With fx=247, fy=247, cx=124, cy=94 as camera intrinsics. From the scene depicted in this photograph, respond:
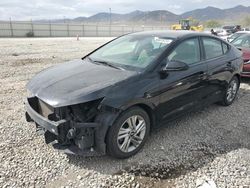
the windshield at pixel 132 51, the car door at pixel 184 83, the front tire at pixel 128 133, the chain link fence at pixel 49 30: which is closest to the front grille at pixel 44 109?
the front tire at pixel 128 133

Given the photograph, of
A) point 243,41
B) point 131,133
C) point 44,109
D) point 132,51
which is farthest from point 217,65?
point 243,41

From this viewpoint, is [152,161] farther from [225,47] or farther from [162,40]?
[225,47]

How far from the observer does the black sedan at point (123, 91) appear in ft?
9.57

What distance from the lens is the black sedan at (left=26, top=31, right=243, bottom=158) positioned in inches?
115

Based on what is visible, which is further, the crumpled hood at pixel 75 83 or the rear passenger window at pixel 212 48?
the rear passenger window at pixel 212 48

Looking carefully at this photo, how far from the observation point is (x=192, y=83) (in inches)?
156

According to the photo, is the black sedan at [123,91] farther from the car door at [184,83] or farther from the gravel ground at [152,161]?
the gravel ground at [152,161]

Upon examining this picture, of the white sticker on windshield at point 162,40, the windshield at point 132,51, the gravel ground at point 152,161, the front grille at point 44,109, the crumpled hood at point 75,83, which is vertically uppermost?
the white sticker on windshield at point 162,40

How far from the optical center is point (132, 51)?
400 cm

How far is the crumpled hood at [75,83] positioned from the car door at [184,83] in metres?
0.62

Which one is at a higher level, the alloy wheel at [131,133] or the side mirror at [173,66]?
the side mirror at [173,66]

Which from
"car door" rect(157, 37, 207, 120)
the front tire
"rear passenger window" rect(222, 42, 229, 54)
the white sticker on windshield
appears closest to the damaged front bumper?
the front tire

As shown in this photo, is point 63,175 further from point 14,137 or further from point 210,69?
point 210,69

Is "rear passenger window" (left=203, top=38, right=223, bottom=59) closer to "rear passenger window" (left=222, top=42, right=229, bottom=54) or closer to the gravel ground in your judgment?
"rear passenger window" (left=222, top=42, right=229, bottom=54)
